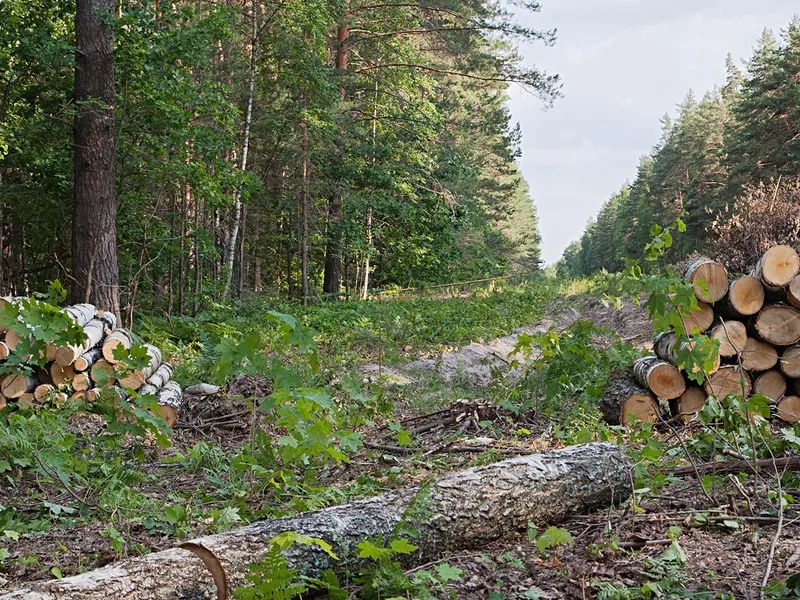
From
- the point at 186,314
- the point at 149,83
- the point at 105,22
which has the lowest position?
the point at 186,314

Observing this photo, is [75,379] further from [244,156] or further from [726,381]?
[244,156]

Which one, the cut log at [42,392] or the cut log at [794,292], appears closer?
the cut log at [794,292]

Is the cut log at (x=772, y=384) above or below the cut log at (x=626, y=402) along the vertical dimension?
above

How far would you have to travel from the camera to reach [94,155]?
35.7ft

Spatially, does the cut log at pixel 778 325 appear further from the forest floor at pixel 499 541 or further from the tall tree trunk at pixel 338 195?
the tall tree trunk at pixel 338 195

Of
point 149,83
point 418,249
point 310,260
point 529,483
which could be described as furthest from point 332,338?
point 310,260

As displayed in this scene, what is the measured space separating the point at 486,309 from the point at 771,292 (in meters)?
10.5

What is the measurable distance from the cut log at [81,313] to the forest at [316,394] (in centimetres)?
5

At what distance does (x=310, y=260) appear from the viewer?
30.6m

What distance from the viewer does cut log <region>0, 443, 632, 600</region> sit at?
9.05 feet

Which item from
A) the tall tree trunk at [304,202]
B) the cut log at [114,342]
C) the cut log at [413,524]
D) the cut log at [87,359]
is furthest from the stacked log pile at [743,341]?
the tall tree trunk at [304,202]

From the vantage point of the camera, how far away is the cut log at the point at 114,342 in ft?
25.1

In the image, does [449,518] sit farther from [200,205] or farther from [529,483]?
[200,205]

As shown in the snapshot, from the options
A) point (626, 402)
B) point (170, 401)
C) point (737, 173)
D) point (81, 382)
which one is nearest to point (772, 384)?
point (626, 402)
